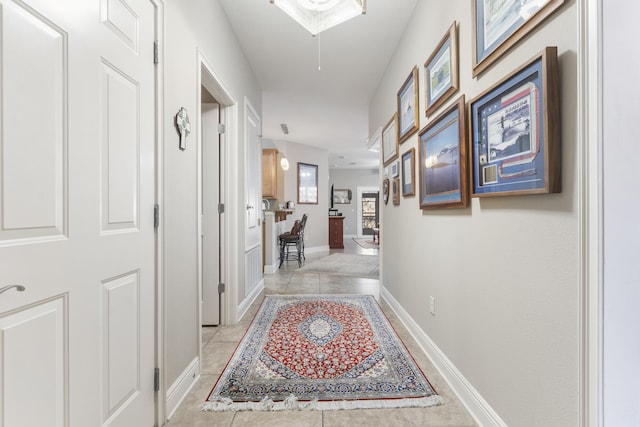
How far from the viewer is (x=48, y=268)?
819mm

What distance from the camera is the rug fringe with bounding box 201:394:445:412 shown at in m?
1.47

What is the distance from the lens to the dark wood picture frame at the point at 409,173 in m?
2.33

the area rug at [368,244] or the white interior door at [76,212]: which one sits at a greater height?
the white interior door at [76,212]

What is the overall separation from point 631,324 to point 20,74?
177 cm

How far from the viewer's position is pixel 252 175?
10.8 feet

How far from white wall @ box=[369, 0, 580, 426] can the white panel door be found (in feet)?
6.05

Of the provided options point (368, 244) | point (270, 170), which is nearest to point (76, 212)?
point (270, 170)

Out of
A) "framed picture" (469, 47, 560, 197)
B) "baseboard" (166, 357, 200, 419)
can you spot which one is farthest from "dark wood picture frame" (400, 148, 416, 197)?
"baseboard" (166, 357, 200, 419)

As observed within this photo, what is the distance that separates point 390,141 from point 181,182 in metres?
2.25

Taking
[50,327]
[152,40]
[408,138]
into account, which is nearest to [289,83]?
[408,138]

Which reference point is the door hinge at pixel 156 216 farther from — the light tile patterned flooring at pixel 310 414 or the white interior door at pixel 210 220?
the white interior door at pixel 210 220

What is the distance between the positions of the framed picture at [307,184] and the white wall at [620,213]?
665 centimetres

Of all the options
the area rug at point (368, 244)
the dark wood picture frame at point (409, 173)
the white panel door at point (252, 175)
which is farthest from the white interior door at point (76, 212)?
the area rug at point (368, 244)

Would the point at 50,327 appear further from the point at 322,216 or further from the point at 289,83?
the point at 322,216
